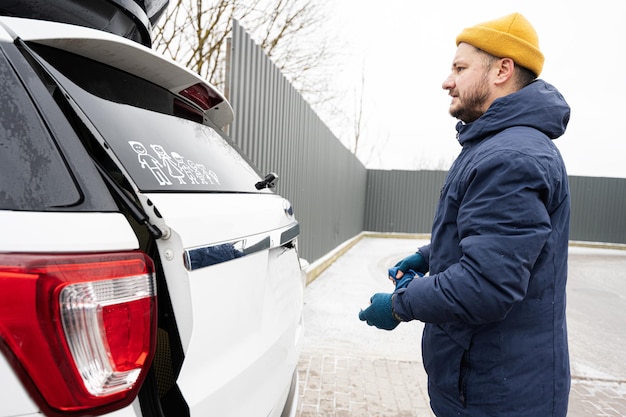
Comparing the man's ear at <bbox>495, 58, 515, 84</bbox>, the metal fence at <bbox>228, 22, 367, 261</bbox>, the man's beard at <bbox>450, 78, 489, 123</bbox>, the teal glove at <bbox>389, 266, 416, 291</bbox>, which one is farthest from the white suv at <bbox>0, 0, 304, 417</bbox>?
the metal fence at <bbox>228, 22, 367, 261</bbox>

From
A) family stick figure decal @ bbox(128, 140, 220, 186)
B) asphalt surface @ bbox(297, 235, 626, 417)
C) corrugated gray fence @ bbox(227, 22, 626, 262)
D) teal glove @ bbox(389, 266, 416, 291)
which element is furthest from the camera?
corrugated gray fence @ bbox(227, 22, 626, 262)

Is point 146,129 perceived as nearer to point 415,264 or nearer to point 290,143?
point 415,264

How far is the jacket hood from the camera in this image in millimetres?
1433

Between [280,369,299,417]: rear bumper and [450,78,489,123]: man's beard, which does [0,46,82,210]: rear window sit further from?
[450,78,489,123]: man's beard

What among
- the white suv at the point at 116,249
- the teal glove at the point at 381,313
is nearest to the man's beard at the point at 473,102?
the teal glove at the point at 381,313

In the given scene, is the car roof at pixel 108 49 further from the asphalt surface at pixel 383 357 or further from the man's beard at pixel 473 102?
the asphalt surface at pixel 383 357

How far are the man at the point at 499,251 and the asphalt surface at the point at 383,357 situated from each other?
160 cm

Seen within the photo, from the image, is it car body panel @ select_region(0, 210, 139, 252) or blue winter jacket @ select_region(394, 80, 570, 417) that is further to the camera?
blue winter jacket @ select_region(394, 80, 570, 417)

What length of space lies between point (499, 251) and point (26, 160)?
134 cm

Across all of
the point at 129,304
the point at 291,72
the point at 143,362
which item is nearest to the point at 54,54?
the point at 129,304

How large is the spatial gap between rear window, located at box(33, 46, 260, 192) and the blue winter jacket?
886 millimetres

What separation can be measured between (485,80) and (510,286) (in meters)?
0.89

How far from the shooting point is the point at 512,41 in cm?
154

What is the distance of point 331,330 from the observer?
4.55 metres
